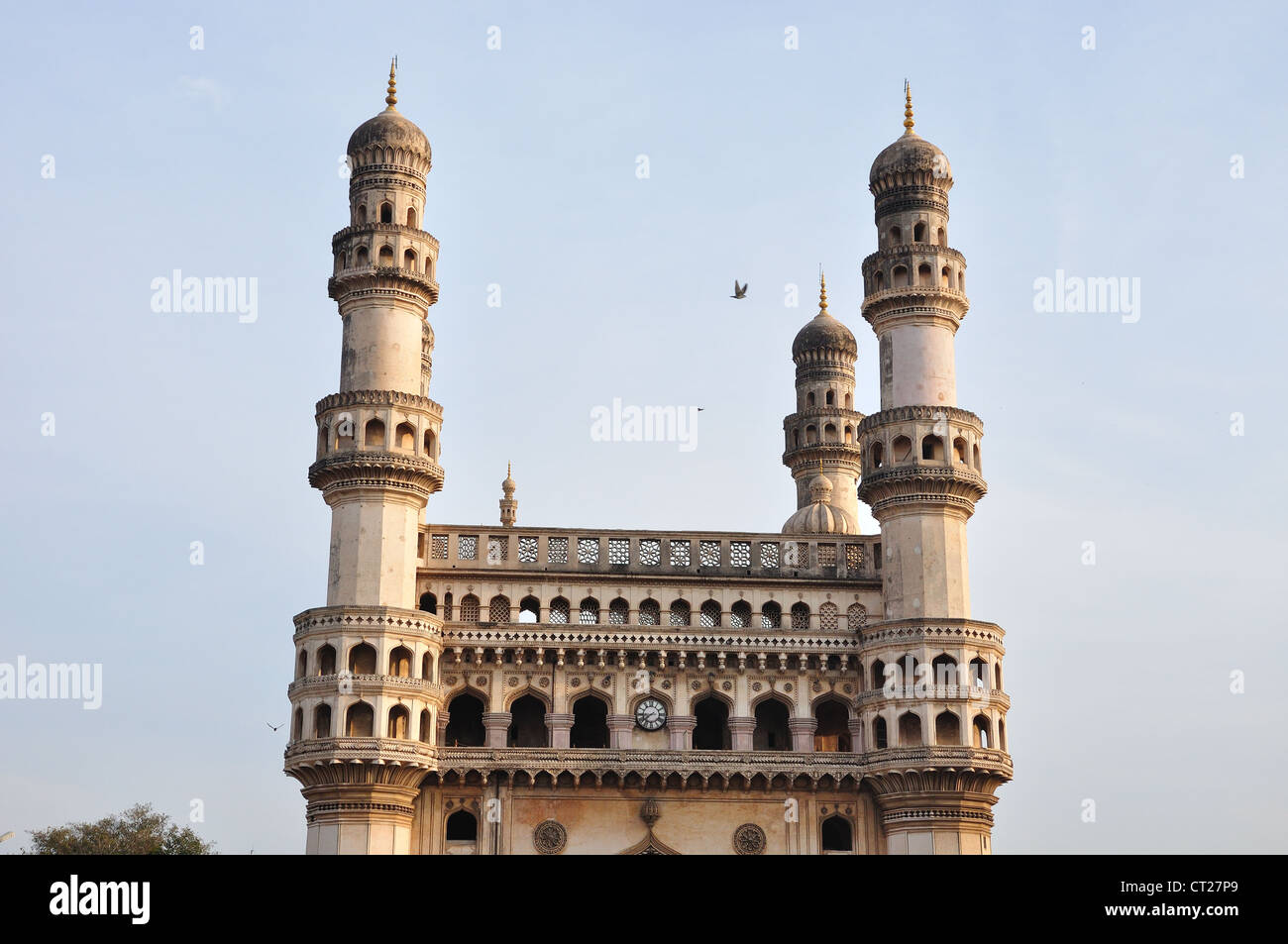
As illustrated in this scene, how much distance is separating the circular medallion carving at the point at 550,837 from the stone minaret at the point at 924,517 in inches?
335

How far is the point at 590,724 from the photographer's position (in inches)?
1976

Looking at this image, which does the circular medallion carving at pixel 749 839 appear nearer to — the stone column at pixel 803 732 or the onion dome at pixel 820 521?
the stone column at pixel 803 732

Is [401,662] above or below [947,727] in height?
above

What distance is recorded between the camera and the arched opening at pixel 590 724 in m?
49.9

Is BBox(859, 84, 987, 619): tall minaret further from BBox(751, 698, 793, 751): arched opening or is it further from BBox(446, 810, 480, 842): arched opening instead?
BBox(446, 810, 480, 842): arched opening

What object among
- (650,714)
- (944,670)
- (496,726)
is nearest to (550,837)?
(496,726)

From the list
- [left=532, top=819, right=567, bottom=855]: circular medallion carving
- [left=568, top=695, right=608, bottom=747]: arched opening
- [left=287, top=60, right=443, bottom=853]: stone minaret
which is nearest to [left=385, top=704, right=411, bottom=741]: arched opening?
[left=287, top=60, right=443, bottom=853]: stone minaret

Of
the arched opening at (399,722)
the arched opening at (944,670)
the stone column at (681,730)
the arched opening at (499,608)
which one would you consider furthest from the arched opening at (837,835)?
the arched opening at (399,722)

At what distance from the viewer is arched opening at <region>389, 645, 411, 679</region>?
151 feet

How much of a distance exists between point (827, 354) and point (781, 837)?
20188mm

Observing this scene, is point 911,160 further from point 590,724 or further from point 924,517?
point 590,724

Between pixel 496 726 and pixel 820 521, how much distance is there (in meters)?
12.9
